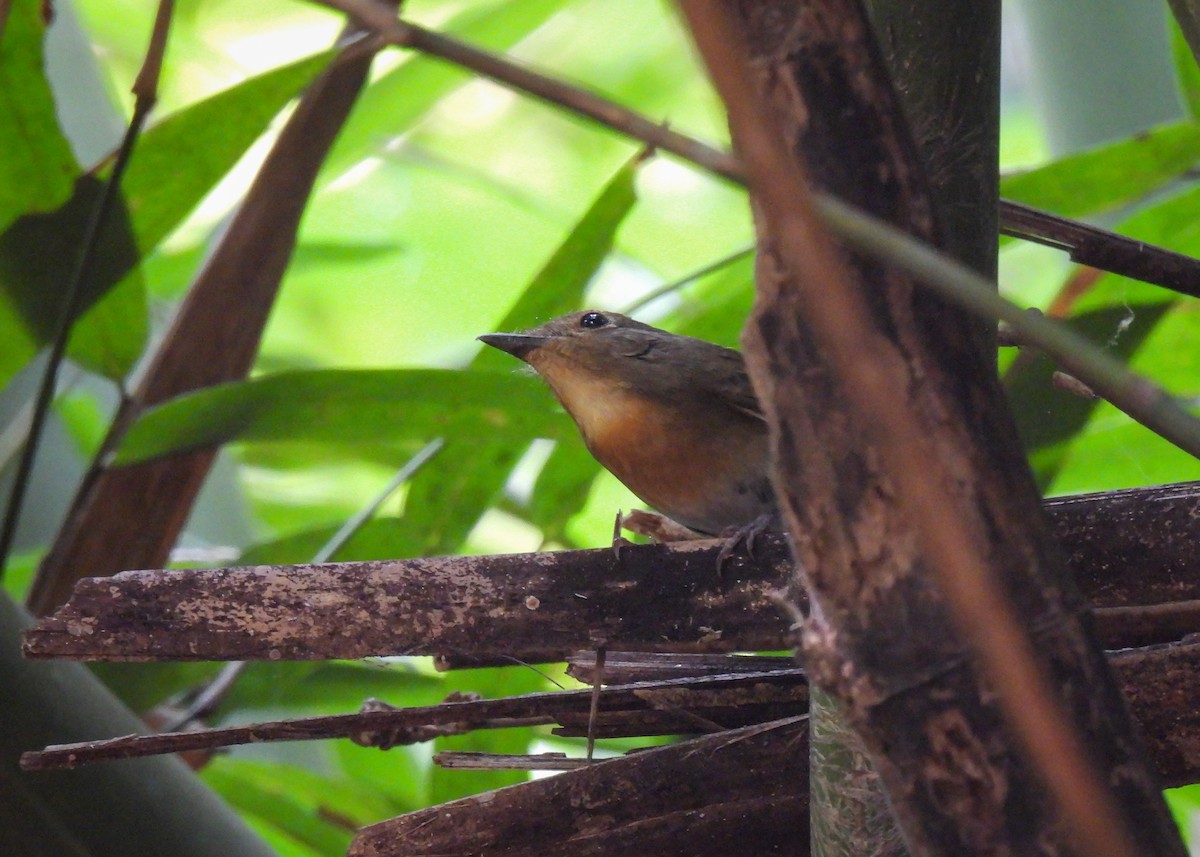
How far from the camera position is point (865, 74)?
1.49 ft

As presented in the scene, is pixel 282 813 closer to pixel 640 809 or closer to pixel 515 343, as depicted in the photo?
pixel 515 343

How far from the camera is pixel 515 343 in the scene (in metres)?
1.47

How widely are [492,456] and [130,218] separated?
1.57 feet

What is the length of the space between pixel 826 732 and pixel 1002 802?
21 centimetres

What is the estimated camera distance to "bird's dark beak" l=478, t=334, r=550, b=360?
1.47 metres

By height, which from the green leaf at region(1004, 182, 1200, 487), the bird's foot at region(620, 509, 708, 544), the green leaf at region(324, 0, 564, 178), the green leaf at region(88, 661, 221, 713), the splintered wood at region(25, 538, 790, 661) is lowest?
the splintered wood at region(25, 538, 790, 661)

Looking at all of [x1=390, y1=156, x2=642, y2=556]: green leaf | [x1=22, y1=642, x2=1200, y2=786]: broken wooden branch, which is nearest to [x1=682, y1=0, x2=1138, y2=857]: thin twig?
[x1=22, y1=642, x2=1200, y2=786]: broken wooden branch

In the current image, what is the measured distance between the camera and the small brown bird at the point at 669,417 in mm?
1400

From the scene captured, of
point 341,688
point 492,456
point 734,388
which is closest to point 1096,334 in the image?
point 734,388

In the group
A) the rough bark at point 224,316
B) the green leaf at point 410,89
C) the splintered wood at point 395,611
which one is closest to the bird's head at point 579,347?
the rough bark at point 224,316

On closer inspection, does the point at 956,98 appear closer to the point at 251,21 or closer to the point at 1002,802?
the point at 1002,802

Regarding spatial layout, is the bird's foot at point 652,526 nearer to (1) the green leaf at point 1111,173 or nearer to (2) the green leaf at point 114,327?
(1) the green leaf at point 1111,173

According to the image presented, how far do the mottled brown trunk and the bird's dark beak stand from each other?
1023mm

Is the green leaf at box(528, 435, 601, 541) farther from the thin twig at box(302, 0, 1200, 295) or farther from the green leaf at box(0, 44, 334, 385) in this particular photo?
the thin twig at box(302, 0, 1200, 295)
